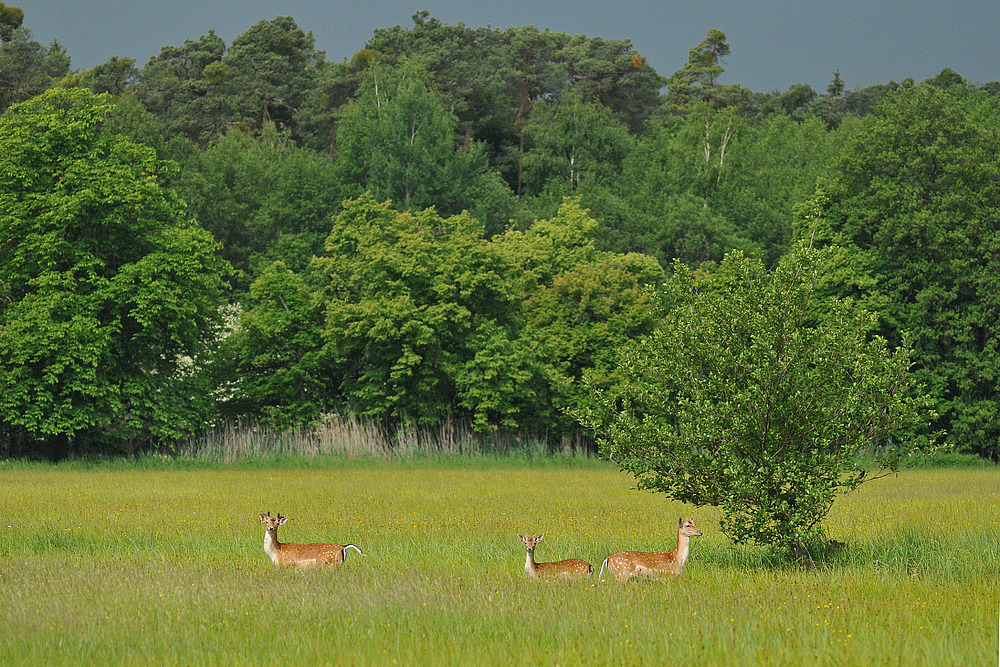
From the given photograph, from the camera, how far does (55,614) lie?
12.1m

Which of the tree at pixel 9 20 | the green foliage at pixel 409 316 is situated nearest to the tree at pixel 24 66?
the tree at pixel 9 20

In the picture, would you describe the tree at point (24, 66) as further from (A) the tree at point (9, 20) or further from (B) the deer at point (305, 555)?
(B) the deer at point (305, 555)

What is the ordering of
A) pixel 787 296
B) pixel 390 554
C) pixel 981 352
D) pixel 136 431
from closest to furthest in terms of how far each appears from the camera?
1. pixel 787 296
2. pixel 390 554
3. pixel 136 431
4. pixel 981 352

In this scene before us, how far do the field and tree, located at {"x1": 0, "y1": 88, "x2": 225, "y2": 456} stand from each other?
15.2 meters

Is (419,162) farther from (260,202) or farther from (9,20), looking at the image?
(9,20)

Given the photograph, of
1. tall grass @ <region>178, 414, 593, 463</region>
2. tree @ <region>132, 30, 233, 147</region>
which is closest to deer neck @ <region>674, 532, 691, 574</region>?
tall grass @ <region>178, 414, 593, 463</region>

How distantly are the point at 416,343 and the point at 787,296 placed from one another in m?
28.8

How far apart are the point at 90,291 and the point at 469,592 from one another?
32.0 metres

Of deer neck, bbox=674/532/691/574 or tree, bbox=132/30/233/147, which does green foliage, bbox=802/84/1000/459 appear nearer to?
deer neck, bbox=674/532/691/574

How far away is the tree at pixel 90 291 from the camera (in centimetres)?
3869

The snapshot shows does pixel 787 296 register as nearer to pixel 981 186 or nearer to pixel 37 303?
pixel 37 303

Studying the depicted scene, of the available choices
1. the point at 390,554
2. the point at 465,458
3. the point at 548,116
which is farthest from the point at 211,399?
the point at 548,116

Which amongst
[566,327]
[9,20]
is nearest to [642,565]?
[566,327]

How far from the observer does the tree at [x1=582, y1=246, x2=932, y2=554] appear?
1430 centimetres
